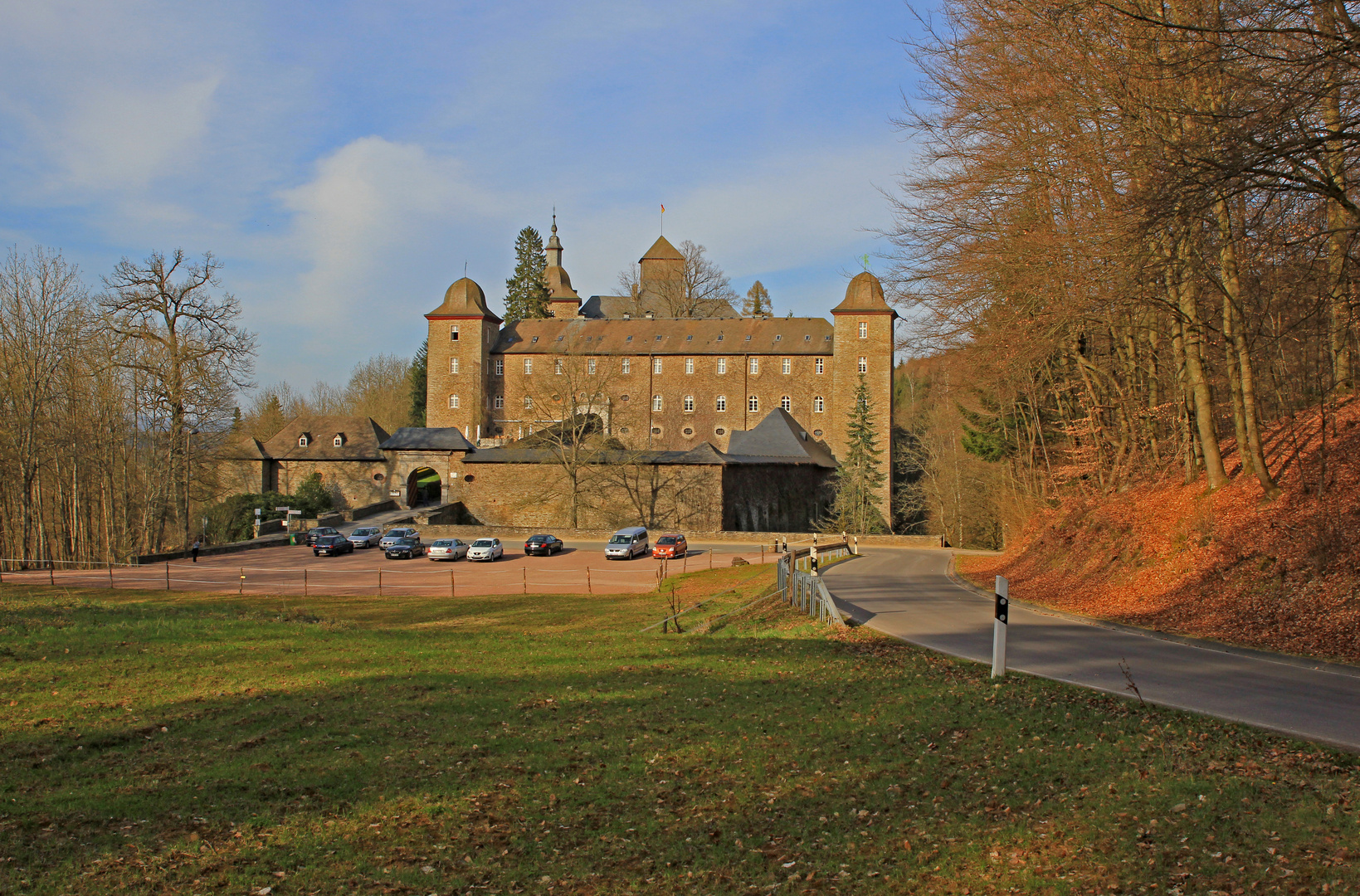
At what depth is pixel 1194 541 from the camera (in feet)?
56.3

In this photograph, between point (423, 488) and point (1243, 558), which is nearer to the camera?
point (1243, 558)

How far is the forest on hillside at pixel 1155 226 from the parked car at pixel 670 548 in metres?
17.2

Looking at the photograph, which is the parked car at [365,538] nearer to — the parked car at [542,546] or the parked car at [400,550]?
the parked car at [400,550]

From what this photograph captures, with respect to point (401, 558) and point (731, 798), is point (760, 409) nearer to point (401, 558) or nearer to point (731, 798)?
point (401, 558)

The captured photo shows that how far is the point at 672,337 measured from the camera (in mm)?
80438

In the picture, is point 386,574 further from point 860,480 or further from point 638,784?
point 638,784

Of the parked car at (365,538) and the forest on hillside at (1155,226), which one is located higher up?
the forest on hillside at (1155,226)

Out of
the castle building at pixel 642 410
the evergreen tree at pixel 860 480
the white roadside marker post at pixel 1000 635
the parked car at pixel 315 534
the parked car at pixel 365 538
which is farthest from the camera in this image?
the castle building at pixel 642 410

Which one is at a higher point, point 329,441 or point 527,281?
point 527,281

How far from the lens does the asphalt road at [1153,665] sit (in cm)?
865

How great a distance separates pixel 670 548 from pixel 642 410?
127 feet

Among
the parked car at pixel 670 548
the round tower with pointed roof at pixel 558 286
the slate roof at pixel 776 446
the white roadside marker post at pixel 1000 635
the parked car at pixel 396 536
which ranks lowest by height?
the parked car at pixel 670 548

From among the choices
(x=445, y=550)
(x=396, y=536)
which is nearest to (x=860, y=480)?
(x=445, y=550)

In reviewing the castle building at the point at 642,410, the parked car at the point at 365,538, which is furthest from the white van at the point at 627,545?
the parked car at the point at 365,538
